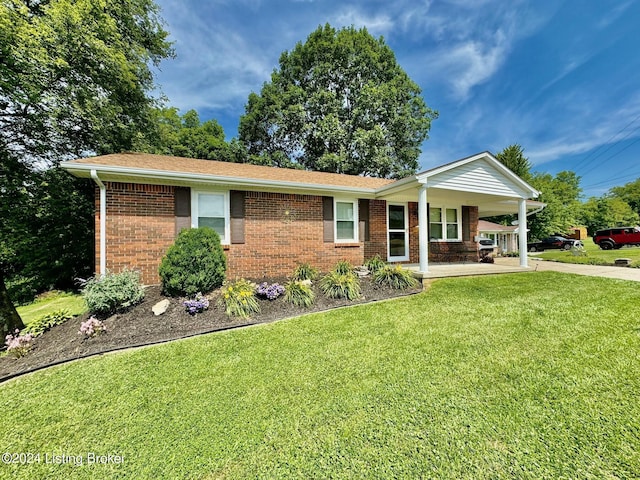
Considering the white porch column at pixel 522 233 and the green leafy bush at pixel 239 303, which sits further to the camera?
the white porch column at pixel 522 233

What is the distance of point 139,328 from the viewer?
4.60 m

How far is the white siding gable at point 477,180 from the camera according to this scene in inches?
309

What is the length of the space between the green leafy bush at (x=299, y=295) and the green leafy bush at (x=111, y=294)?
3.08 meters

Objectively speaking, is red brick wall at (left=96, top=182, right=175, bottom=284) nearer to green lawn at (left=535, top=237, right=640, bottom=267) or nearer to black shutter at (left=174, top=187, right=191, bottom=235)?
black shutter at (left=174, top=187, right=191, bottom=235)

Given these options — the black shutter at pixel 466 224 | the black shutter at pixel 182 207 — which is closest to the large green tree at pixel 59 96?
the black shutter at pixel 182 207

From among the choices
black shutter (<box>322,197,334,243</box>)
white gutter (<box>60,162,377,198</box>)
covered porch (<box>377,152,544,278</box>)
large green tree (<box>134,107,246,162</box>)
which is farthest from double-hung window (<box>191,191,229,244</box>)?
large green tree (<box>134,107,246,162</box>)

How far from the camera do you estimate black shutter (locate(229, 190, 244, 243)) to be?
7270 mm

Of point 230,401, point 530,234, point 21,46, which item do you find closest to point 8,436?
point 230,401

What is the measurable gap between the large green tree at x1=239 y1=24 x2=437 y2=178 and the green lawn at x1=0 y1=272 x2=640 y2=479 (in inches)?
654

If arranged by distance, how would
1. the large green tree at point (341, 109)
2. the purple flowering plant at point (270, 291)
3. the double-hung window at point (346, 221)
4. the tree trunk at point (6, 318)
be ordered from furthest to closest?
1. the large green tree at point (341, 109)
2. the double-hung window at point (346, 221)
3. the purple flowering plant at point (270, 291)
4. the tree trunk at point (6, 318)

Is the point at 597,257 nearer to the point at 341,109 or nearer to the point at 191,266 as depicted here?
the point at 341,109

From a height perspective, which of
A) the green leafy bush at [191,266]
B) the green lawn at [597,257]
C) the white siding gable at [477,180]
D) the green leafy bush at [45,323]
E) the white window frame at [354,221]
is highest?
the white siding gable at [477,180]

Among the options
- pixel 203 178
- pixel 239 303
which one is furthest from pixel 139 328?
pixel 203 178

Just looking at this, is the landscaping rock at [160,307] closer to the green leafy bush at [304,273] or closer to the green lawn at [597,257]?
the green leafy bush at [304,273]
